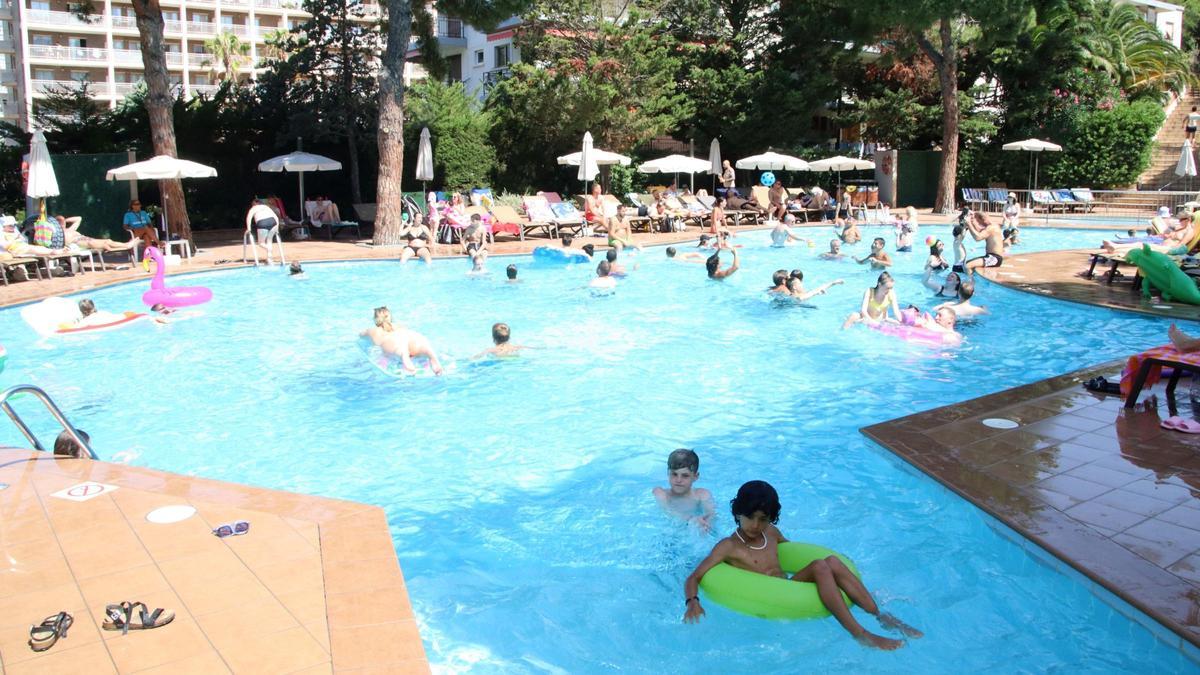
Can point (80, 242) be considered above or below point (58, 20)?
below

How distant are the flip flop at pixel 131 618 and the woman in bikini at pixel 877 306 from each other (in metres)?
8.66

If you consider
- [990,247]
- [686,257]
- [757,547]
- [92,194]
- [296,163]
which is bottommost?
[757,547]

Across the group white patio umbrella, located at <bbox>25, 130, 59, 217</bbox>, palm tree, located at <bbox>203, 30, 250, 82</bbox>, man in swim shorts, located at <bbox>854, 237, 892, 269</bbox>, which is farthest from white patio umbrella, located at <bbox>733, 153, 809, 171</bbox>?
palm tree, located at <bbox>203, 30, 250, 82</bbox>

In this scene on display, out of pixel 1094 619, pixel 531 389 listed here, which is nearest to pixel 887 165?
pixel 531 389

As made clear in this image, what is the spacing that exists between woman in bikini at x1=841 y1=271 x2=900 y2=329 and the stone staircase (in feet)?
71.5

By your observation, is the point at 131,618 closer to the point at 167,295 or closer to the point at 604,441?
the point at 604,441

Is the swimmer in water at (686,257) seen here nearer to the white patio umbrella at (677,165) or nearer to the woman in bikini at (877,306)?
the woman in bikini at (877,306)

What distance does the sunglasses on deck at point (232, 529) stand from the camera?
13.9ft

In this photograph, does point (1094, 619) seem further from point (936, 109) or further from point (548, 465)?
point (936, 109)

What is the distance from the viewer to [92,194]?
1809 cm

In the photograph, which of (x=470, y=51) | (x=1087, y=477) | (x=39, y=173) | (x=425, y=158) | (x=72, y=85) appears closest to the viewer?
(x=1087, y=477)

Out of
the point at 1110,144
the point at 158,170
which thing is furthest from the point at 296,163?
the point at 1110,144

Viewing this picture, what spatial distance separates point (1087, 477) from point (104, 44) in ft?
204

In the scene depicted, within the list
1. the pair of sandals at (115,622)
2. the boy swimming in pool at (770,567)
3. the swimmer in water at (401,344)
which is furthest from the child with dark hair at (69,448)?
the boy swimming in pool at (770,567)
